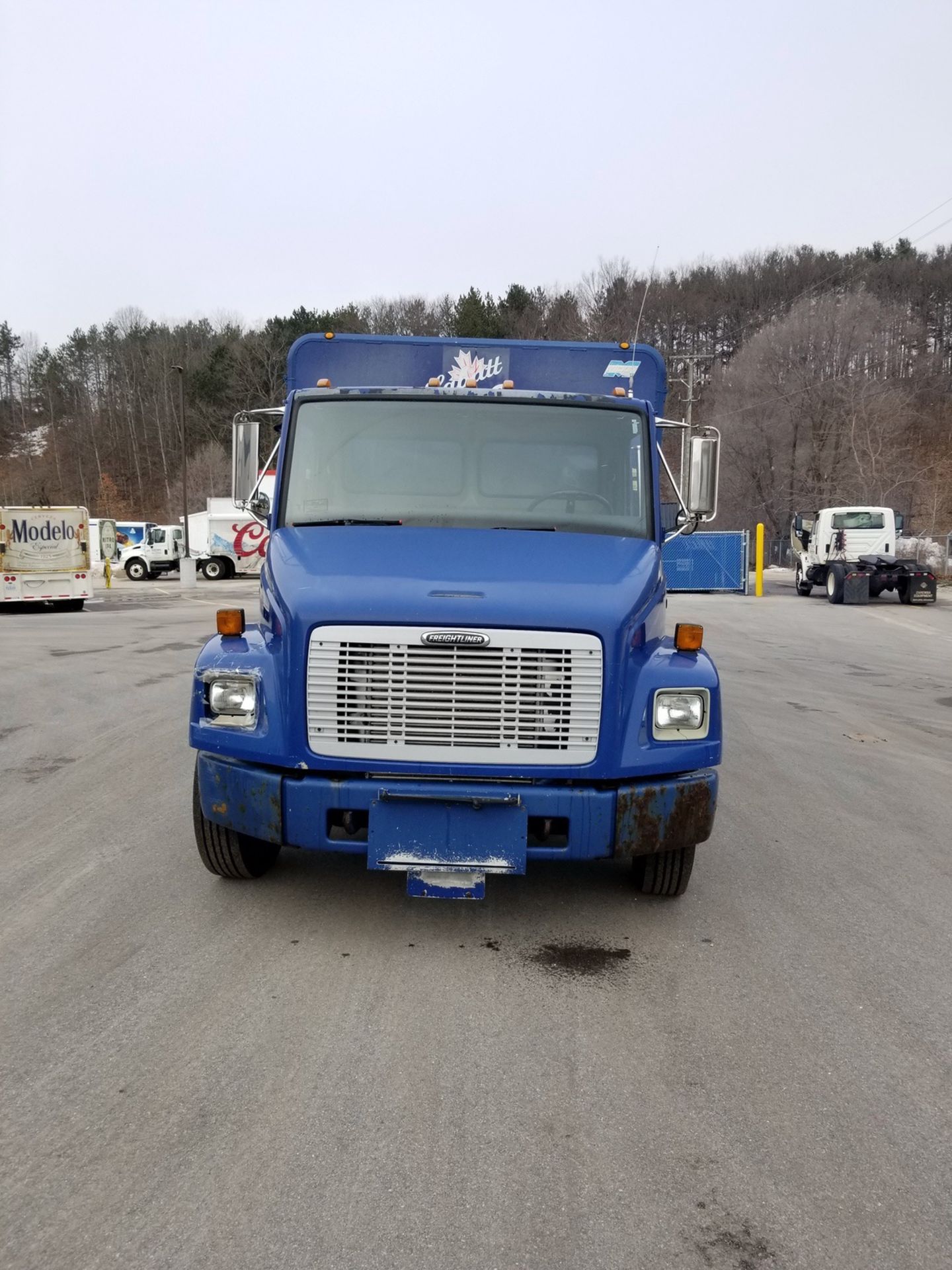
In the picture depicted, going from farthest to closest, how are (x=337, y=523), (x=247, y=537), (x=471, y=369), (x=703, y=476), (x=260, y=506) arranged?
(x=247, y=537), (x=471, y=369), (x=703, y=476), (x=260, y=506), (x=337, y=523)

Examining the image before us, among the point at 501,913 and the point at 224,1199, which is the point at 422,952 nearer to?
the point at 501,913

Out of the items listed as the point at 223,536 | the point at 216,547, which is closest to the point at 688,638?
the point at 223,536

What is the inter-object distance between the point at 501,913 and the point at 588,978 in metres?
0.78

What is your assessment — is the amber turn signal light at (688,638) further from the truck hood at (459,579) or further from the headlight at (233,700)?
the headlight at (233,700)

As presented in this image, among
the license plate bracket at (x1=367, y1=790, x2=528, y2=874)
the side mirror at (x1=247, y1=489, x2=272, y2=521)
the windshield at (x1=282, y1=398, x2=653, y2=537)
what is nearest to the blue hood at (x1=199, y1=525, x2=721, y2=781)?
the license plate bracket at (x1=367, y1=790, x2=528, y2=874)

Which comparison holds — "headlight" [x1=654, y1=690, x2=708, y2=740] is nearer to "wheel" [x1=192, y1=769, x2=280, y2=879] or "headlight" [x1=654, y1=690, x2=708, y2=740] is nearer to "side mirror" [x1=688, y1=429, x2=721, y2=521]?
"wheel" [x1=192, y1=769, x2=280, y2=879]

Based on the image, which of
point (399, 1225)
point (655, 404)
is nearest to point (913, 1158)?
point (399, 1225)

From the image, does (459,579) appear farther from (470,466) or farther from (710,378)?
(710,378)

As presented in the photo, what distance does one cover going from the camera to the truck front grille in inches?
177

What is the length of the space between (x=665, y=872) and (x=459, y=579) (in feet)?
5.43

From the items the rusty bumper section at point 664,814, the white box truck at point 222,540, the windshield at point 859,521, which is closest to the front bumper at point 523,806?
the rusty bumper section at point 664,814

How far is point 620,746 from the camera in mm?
4551

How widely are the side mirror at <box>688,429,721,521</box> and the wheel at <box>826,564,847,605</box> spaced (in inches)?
946

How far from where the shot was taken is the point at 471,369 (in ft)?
24.8
